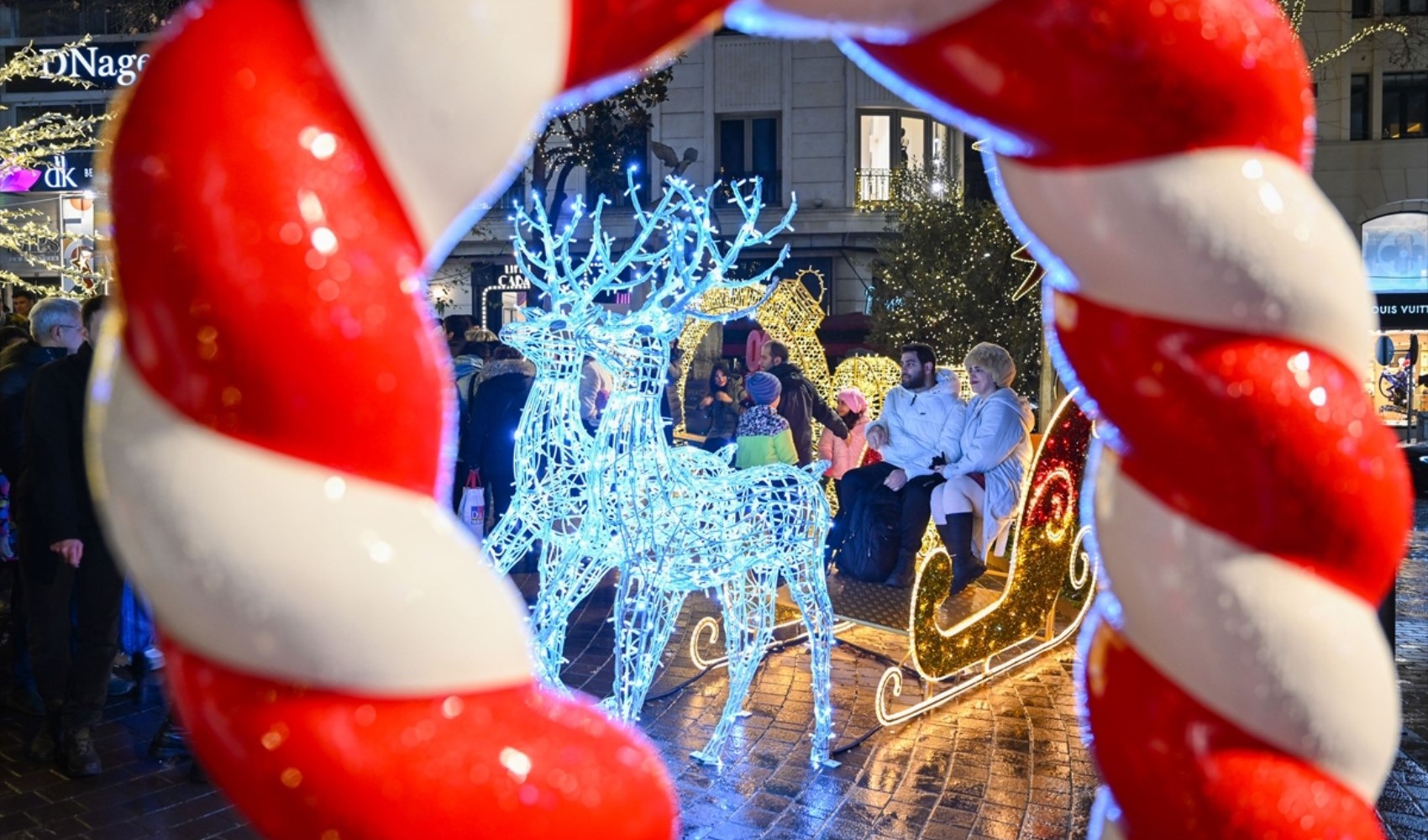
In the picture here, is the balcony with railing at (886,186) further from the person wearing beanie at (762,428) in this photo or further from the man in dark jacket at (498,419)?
the man in dark jacket at (498,419)

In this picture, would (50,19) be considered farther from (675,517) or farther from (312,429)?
(312,429)

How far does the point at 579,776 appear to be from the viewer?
109cm

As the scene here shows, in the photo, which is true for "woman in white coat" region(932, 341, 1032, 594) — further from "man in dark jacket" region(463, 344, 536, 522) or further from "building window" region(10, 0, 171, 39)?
"building window" region(10, 0, 171, 39)

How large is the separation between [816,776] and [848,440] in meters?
4.57

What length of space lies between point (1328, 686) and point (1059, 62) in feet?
2.46

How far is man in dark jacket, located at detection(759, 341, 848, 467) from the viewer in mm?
8711

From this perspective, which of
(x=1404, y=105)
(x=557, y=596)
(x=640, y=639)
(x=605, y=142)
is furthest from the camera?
(x=1404, y=105)

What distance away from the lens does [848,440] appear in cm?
948

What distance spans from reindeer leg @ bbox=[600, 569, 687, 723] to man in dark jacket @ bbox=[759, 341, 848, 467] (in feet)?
12.0

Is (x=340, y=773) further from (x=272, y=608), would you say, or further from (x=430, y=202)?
(x=430, y=202)

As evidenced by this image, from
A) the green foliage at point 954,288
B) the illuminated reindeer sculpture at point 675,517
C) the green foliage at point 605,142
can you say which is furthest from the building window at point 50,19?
the illuminated reindeer sculpture at point 675,517

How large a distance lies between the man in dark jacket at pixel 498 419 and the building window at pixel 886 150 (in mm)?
19352

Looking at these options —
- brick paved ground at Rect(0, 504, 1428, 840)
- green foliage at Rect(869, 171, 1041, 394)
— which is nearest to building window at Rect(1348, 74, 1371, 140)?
green foliage at Rect(869, 171, 1041, 394)

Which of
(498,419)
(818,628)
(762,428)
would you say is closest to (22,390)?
(498,419)
